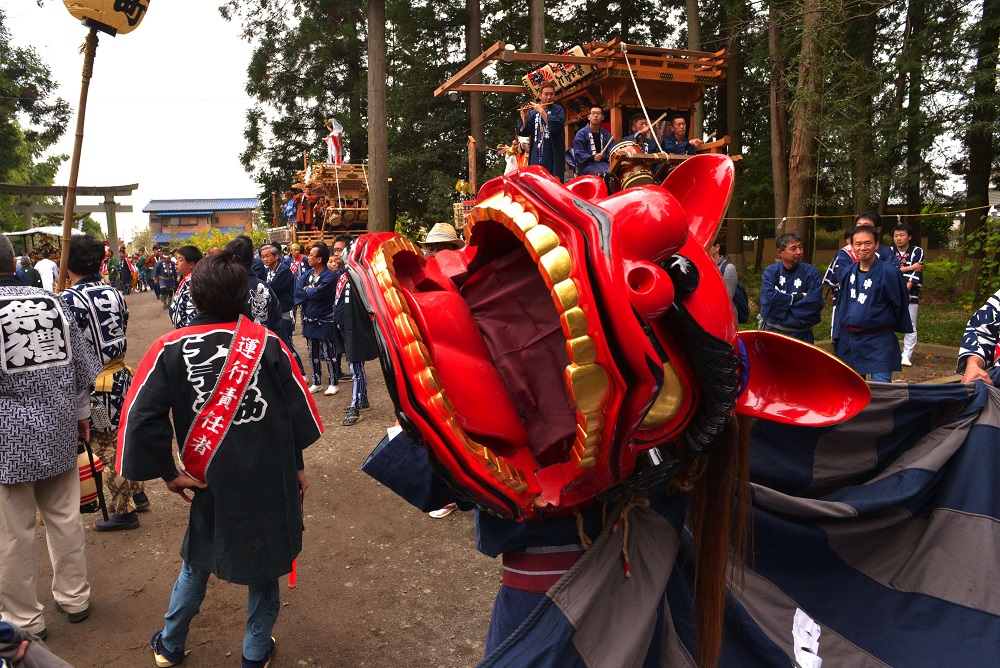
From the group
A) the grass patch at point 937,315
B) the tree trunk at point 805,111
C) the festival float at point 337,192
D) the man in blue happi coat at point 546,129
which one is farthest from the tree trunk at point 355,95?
the man in blue happi coat at point 546,129

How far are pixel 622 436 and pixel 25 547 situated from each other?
3.34 meters

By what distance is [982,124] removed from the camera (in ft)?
33.5

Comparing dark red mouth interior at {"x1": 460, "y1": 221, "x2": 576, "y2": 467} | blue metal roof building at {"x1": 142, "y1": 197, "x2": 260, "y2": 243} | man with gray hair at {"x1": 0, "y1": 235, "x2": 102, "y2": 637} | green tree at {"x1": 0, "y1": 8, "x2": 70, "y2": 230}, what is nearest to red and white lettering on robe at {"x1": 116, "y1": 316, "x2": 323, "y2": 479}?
man with gray hair at {"x1": 0, "y1": 235, "x2": 102, "y2": 637}

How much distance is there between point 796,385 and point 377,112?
31.8ft

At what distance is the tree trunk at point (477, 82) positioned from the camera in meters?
17.2

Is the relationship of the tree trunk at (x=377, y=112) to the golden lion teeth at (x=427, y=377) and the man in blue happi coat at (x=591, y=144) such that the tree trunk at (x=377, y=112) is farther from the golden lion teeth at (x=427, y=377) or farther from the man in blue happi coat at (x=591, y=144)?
the golden lion teeth at (x=427, y=377)

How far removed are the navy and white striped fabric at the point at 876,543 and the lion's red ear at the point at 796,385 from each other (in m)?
0.34

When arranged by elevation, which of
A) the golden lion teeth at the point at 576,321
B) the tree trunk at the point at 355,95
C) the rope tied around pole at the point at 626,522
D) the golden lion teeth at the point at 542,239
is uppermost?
the tree trunk at the point at 355,95

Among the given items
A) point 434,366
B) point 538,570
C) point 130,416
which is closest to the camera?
point 434,366

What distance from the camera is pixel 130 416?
257cm

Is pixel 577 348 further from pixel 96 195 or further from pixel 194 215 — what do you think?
pixel 194 215

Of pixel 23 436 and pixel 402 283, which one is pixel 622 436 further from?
pixel 23 436

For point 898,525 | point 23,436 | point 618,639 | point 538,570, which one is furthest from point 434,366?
point 23,436

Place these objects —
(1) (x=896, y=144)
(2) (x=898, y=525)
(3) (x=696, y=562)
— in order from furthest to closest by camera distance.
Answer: (1) (x=896, y=144) < (2) (x=898, y=525) < (3) (x=696, y=562)
